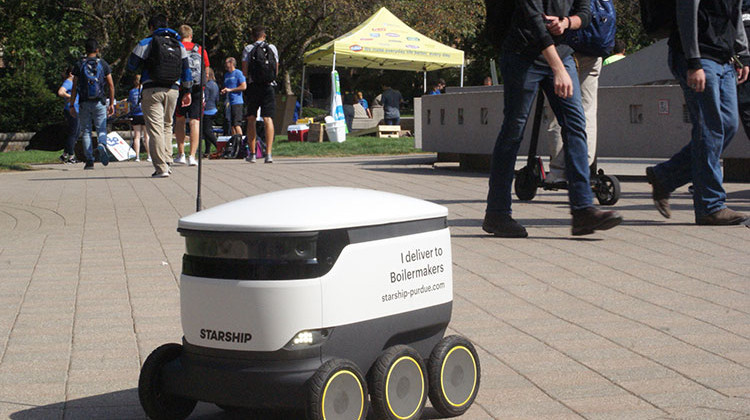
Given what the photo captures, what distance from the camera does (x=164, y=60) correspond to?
13688 millimetres

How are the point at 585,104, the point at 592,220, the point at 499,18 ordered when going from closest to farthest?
the point at 592,220, the point at 499,18, the point at 585,104

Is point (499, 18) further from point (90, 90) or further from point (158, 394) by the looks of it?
point (90, 90)

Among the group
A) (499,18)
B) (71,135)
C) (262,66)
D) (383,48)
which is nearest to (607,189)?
(499,18)

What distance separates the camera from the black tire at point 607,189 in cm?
895

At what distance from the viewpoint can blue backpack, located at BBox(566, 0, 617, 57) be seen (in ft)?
28.8

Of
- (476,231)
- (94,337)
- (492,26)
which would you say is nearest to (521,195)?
(476,231)

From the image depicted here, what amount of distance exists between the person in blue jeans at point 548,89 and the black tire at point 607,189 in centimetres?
194

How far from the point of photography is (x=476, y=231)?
783cm

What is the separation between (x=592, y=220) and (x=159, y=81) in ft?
26.7

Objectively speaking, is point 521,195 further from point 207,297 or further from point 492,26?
point 207,297

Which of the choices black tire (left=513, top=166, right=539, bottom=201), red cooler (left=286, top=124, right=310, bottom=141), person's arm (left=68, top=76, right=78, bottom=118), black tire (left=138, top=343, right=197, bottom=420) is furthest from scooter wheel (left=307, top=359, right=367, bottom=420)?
red cooler (left=286, top=124, right=310, bottom=141)

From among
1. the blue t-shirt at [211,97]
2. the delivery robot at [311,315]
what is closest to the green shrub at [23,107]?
the blue t-shirt at [211,97]

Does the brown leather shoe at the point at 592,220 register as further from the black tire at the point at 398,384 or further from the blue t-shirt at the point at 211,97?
the blue t-shirt at the point at 211,97

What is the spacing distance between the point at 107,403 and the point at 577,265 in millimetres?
3374
